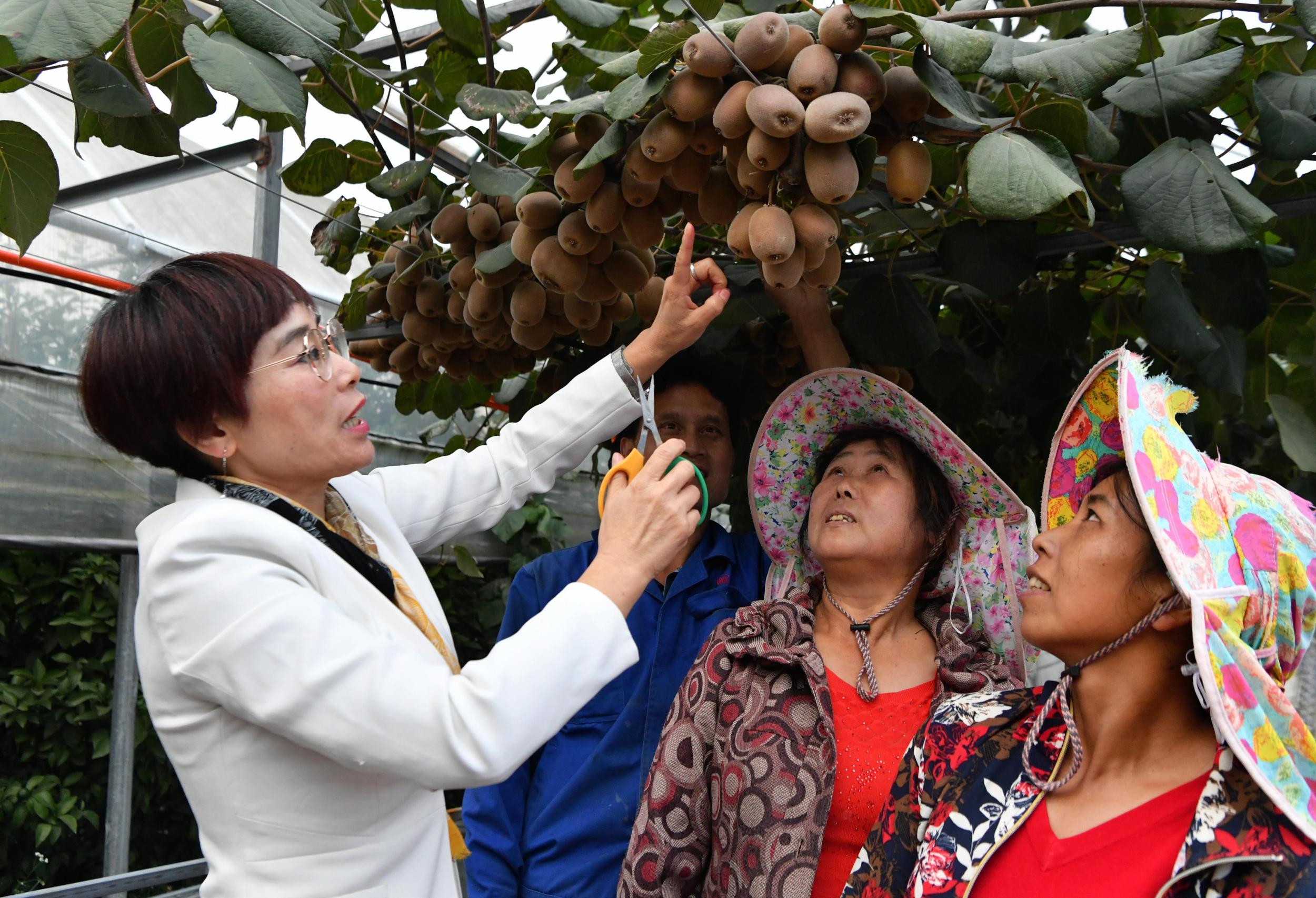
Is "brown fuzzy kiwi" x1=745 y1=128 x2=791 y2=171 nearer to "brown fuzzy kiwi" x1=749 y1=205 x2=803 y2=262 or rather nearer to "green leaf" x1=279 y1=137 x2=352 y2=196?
"brown fuzzy kiwi" x1=749 y1=205 x2=803 y2=262

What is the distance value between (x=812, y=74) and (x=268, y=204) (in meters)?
1.47

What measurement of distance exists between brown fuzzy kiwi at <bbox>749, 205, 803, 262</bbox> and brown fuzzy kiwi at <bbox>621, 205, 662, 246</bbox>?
0.19 metres

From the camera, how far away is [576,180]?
4.03 ft

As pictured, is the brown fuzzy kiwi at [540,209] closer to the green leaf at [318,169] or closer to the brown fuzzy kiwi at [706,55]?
the brown fuzzy kiwi at [706,55]

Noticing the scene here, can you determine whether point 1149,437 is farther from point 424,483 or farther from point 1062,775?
point 424,483

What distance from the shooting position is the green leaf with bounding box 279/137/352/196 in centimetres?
183

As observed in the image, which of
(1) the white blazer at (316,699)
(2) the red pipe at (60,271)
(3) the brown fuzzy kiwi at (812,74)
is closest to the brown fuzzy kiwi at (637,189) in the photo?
(3) the brown fuzzy kiwi at (812,74)

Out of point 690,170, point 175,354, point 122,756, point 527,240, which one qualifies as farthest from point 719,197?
point 122,756

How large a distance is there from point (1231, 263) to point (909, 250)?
1.78 ft

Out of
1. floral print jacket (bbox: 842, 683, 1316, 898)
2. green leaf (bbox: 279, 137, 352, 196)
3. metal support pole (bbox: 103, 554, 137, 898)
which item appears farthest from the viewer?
metal support pole (bbox: 103, 554, 137, 898)

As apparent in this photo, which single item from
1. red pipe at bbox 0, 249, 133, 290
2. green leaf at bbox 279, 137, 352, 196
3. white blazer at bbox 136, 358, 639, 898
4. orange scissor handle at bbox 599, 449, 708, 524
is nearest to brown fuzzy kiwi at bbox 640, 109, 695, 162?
orange scissor handle at bbox 599, 449, 708, 524

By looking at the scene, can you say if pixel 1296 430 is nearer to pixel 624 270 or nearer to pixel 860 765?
pixel 860 765

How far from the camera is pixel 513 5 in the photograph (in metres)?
1.71

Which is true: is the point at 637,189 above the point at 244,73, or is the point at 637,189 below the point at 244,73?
below
